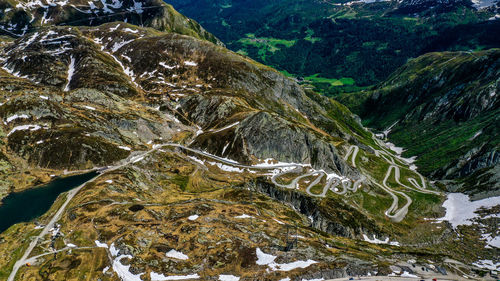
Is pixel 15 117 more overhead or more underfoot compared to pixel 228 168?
more overhead

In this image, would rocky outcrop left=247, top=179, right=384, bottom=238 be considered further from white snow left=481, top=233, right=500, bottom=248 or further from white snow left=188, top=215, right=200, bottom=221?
white snow left=188, top=215, right=200, bottom=221

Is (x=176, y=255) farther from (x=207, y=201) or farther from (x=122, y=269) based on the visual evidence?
(x=207, y=201)

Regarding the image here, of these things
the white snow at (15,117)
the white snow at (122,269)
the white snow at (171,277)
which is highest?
the white snow at (15,117)

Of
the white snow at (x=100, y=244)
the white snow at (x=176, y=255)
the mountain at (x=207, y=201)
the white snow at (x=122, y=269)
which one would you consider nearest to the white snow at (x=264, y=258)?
the mountain at (x=207, y=201)

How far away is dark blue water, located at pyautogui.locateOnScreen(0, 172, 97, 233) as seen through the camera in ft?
325

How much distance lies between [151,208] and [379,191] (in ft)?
380

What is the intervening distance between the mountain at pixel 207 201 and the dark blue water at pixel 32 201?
5.48 meters

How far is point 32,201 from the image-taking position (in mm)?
109625

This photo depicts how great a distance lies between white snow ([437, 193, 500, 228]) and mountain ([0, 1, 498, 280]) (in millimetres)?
3051

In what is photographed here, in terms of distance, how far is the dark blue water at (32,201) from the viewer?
3903 inches

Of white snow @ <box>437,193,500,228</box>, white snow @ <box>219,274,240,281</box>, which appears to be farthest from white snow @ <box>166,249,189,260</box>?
white snow @ <box>437,193,500,228</box>

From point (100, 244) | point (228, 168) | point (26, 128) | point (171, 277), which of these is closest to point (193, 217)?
point (171, 277)

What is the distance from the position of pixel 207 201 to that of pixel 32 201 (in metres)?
65.6

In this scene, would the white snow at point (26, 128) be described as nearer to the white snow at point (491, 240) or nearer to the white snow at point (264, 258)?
the white snow at point (264, 258)
